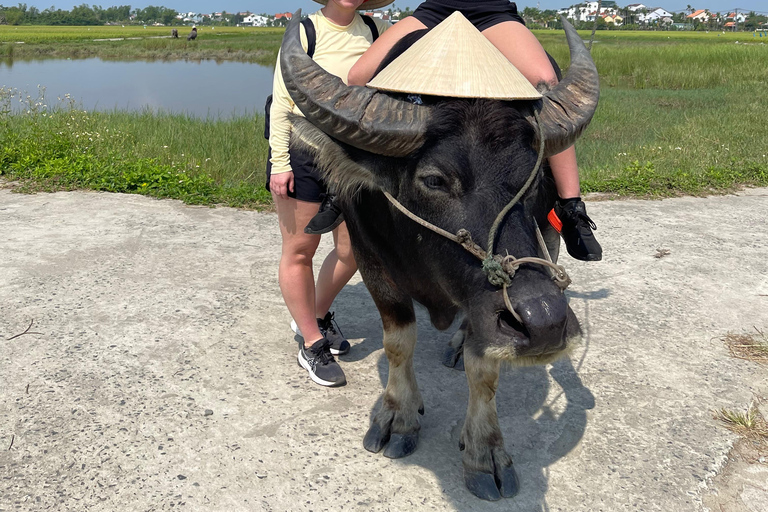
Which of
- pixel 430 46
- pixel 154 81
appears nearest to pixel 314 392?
pixel 430 46

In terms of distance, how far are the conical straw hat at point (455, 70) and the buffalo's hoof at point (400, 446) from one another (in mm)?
1445

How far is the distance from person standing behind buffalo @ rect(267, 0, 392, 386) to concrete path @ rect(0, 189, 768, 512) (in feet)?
0.59

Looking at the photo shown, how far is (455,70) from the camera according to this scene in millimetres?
2156

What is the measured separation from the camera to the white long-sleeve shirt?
2.88 m

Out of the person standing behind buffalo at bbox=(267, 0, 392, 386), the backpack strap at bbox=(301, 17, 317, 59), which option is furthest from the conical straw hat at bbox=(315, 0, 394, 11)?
the backpack strap at bbox=(301, 17, 317, 59)

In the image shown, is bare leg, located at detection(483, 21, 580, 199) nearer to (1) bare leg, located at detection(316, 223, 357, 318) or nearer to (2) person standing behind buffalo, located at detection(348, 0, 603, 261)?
(2) person standing behind buffalo, located at detection(348, 0, 603, 261)

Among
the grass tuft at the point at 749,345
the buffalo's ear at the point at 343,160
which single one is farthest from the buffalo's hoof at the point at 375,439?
the grass tuft at the point at 749,345

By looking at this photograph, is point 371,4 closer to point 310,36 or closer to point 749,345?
point 310,36

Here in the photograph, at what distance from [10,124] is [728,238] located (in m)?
8.02

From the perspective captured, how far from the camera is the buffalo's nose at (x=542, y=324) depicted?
1.80 meters

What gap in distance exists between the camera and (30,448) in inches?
102

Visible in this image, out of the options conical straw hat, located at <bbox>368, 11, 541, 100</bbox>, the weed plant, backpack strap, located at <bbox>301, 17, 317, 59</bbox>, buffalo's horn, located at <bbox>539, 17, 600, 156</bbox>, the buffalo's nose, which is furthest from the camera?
the weed plant

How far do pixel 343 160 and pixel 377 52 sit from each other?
659 millimetres

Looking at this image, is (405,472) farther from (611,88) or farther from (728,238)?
(611,88)
